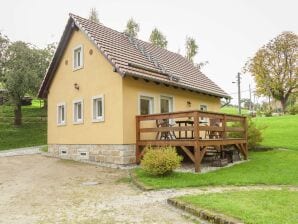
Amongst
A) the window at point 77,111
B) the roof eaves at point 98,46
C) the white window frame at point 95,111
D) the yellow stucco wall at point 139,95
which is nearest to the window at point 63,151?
the window at point 77,111

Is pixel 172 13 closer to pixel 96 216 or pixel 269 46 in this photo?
pixel 96 216

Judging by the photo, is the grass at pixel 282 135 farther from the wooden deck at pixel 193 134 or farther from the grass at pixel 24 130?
the grass at pixel 24 130

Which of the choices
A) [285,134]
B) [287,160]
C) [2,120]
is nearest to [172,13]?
[287,160]

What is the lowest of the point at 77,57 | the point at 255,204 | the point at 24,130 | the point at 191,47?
the point at 255,204

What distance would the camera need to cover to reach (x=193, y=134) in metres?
15.0

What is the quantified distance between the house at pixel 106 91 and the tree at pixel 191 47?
68.9 feet

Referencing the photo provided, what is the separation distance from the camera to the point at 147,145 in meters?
13.9

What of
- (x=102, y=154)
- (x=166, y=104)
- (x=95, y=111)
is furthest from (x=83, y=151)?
(x=166, y=104)

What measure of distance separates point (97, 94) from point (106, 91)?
0.73 meters

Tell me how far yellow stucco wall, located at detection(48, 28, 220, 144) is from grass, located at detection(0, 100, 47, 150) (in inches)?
362

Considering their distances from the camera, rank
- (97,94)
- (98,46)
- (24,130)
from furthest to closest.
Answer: (24,130) → (97,94) → (98,46)

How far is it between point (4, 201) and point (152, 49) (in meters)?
14.1

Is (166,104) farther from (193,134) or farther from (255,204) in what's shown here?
(255,204)

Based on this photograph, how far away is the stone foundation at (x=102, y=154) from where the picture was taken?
14578 millimetres
